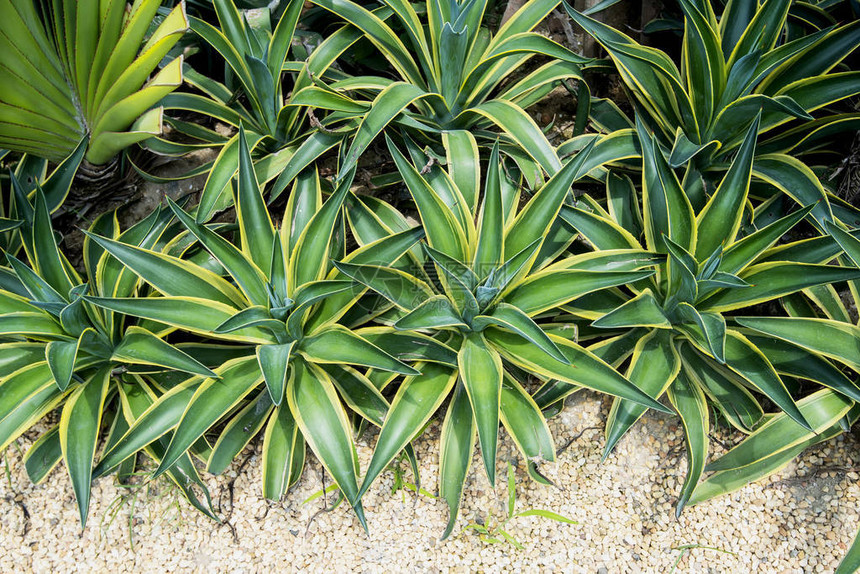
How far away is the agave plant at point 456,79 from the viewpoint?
1795mm

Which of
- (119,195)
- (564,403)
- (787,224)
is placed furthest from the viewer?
(119,195)

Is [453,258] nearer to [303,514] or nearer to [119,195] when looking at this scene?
[303,514]

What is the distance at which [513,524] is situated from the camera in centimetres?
179

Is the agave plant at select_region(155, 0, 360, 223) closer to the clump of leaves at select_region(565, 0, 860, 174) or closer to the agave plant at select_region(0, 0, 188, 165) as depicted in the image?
the agave plant at select_region(0, 0, 188, 165)

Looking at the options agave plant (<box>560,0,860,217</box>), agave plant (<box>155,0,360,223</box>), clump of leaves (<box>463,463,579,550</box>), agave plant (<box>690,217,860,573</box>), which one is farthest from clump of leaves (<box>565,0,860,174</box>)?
clump of leaves (<box>463,463,579,550</box>)

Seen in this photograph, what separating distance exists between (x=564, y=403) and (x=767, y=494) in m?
0.65

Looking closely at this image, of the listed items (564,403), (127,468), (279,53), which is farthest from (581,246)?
(127,468)

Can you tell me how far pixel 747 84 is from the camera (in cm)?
175

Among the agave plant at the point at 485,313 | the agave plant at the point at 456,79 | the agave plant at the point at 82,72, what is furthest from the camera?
the agave plant at the point at 456,79

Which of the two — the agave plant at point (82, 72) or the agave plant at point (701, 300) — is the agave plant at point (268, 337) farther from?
the agave plant at point (701, 300)

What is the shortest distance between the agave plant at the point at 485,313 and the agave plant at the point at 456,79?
238 mm

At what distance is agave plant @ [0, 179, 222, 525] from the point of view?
5.22 ft

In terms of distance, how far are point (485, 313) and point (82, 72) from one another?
141cm

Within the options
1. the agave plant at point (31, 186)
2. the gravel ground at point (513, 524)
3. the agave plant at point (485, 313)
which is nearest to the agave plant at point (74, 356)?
the agave plant at point (31, 186)
